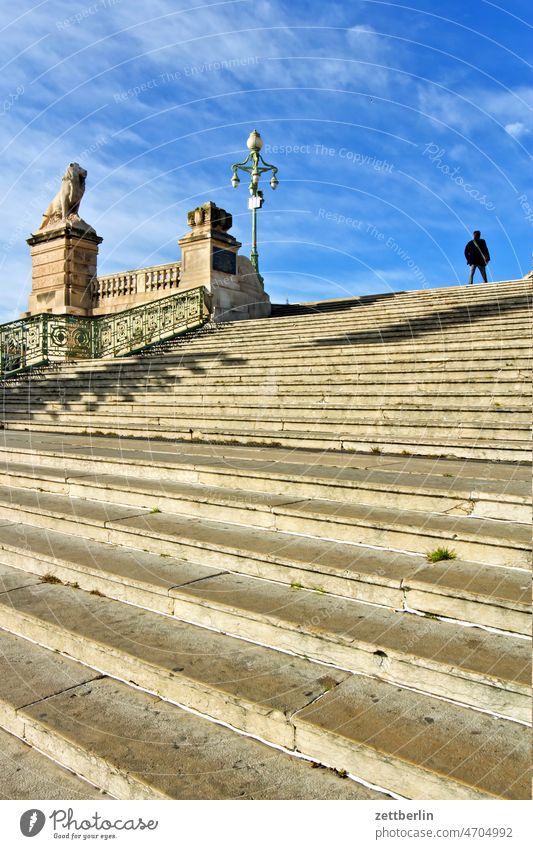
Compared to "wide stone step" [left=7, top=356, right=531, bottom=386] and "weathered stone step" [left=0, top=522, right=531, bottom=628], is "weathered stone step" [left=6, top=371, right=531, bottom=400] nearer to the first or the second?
"wide stone step" [left=7, top=356, right=531, bottom=386]

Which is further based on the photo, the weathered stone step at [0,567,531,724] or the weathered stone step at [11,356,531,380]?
the weathered stone step at [11,356,531,380]

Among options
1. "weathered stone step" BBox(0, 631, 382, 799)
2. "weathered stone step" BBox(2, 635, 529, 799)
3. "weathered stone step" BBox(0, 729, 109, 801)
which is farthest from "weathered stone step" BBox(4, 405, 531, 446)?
"weathered stone step" BBox(0, 729, 109, 801)

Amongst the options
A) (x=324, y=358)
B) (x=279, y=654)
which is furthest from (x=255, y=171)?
(x=279, y=654)

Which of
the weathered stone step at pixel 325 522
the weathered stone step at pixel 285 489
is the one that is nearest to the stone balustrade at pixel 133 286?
the weathered stone step at pixel 285 489

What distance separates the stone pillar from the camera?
17953mm

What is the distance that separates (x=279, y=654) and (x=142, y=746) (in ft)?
2.91

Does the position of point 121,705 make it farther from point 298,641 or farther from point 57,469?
point 57,469

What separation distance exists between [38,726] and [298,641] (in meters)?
1.40

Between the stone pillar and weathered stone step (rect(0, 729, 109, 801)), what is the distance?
15139mm

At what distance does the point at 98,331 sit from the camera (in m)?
17.4

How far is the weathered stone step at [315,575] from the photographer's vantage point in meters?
3.22

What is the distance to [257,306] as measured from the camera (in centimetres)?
1934

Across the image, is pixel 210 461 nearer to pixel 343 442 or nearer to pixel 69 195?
pixel 343 442
